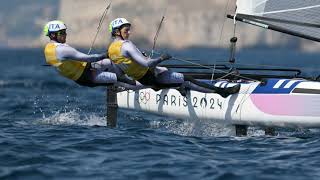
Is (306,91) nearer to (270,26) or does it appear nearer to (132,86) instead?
(270,26)

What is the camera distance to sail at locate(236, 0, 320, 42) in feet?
37.2

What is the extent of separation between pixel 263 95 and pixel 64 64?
2.84 meters

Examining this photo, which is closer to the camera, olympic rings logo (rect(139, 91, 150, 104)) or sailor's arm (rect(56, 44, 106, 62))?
sailor's arm (rect(56, 44, 106, 62))

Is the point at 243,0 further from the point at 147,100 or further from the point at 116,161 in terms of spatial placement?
the point at 116,161

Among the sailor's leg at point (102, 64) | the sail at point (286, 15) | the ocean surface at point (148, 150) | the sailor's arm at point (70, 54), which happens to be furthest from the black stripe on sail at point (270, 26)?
the sailor's arm at point (70, 54)

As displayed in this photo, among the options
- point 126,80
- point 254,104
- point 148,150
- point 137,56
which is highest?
point 137,56

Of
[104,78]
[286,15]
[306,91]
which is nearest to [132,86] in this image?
[104,78]

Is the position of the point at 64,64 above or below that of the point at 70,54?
below

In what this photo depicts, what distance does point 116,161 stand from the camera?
345 inches

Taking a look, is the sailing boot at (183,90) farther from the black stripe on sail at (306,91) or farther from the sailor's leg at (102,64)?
the black stripe on sail at (306,91)

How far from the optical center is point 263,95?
1094 centimetres

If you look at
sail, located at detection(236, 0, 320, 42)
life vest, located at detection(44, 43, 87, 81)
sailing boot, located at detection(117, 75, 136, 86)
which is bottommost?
sailing boot, located at detection(117, 75, 136, 86)

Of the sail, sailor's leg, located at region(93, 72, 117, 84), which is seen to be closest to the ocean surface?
sailor's leg, located at region(93, 72, 117, 84)

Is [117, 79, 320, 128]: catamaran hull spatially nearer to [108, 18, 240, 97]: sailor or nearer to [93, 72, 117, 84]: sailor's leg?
[108, 18, 240, 97]: sailor
